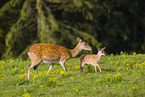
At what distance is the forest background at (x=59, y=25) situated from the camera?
16406 mm

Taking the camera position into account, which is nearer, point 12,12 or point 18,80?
point 18,80

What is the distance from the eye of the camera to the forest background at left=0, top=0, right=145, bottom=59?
53.8 ft

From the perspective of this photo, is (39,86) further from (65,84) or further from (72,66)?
(72,66)

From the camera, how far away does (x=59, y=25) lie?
1766cm

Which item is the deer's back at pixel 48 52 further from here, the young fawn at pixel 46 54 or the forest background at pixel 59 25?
the forest background at pixel 59 25

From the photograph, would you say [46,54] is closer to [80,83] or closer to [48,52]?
[48,52]

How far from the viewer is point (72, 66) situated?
11992 mm

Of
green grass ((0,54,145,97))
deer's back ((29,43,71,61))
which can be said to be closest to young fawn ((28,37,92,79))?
deer's back ((29,43,71,61))

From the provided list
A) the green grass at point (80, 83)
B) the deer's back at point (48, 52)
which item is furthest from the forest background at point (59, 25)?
the green grass at point (80, 83)

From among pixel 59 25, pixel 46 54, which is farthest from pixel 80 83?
pixel 59 25

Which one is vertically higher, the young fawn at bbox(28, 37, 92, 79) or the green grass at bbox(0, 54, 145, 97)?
the young fawn at bbox(28, 37, 92, 79)

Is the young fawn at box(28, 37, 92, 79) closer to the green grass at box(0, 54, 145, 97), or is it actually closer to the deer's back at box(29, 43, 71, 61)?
the deer's back at box(29, 43, 71, 61)

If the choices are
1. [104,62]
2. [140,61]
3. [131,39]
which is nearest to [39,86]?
[104,62]

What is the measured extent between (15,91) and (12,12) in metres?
10.1
